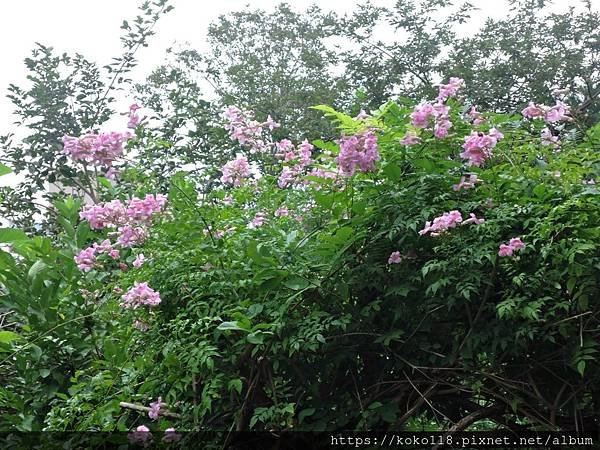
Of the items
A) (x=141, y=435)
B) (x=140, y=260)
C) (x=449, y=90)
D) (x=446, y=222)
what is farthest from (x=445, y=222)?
(x=141, y=435)

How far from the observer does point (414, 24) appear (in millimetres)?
8344

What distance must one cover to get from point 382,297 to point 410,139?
43 cm

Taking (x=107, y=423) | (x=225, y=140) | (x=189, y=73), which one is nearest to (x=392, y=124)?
(x=107, y=423)

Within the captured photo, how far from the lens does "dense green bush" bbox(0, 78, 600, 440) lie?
1745mm

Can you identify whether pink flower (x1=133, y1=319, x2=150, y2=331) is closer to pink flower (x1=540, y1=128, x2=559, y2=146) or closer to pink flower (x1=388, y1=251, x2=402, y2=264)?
pink flower (x1=388, y1=251, x2=402, y2=264)

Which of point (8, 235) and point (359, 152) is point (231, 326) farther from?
point (8, 235)

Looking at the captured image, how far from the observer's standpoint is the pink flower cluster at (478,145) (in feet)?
5.98

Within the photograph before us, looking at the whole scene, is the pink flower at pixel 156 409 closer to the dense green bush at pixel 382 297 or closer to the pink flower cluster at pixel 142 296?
the dense green bush at pixel 382 297

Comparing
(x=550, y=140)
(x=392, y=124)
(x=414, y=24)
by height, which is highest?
(x=414, y=24)

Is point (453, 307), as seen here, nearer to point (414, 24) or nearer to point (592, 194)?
point (592, 194)

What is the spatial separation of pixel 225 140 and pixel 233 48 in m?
5.12

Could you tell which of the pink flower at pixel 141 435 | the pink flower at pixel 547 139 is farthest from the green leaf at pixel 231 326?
the pink flower at pixel 547 139

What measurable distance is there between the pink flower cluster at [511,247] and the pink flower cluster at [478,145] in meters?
0.26

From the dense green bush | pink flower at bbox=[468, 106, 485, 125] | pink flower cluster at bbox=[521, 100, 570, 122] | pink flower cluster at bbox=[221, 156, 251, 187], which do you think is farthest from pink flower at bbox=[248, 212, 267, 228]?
Answer: pink flower cluster at bbox=[521, 100, 570, 122]
